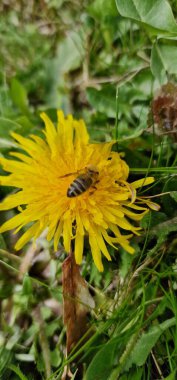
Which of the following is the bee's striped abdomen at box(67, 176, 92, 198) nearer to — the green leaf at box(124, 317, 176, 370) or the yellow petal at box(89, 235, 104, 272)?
the yellow petal at box(89, 235, 104, 272)

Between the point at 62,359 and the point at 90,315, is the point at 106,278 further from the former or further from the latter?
the point at 62,359

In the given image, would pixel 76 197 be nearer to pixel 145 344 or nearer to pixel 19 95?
pixel 145 344

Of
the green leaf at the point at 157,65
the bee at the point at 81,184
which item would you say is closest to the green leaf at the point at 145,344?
the bee at the point at 81,184

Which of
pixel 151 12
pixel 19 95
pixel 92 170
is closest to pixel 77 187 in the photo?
pixel 92 170

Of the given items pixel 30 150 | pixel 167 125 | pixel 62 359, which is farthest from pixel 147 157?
pixel 62 359

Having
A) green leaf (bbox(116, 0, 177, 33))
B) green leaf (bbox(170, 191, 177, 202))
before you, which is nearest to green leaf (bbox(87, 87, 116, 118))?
green leaf (bbox(116, 0, 177, 33))

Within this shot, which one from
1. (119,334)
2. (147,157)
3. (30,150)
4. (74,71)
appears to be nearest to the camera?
(119,334)

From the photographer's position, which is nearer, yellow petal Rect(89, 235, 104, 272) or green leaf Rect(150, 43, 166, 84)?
yellow petal Rect(89, 235, 104, 272)
